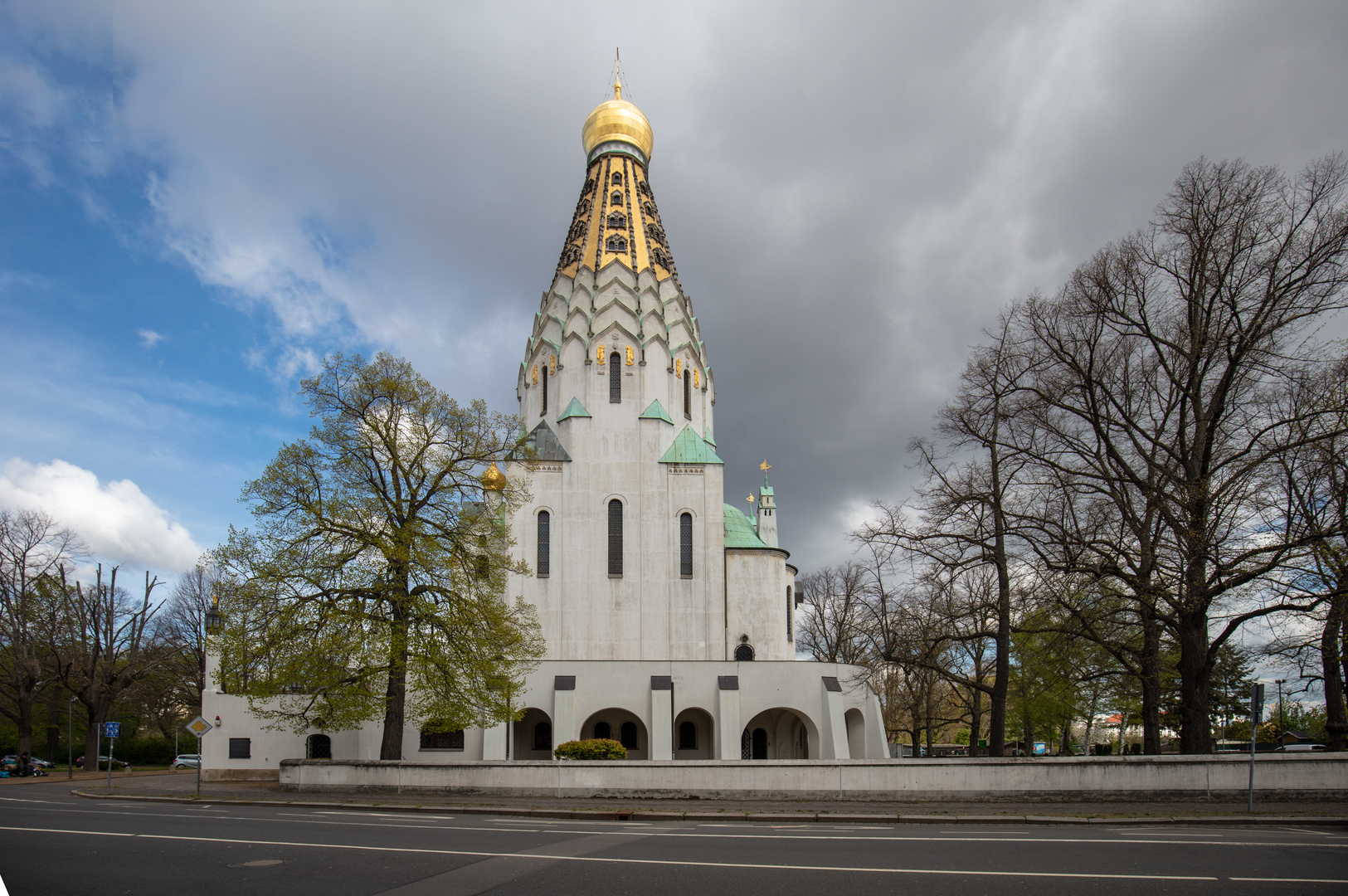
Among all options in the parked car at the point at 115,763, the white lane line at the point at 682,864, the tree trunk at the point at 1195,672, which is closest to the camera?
the white lane line at the point at 682,864

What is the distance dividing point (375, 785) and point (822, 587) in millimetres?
35754

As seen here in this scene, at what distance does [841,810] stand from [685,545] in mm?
19167

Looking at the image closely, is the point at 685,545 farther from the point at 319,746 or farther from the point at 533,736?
the point at 319,746

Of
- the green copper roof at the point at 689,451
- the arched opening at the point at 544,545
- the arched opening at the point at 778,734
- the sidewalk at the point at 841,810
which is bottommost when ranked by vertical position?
the arched opening at the point at 778,734

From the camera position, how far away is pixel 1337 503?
17.9 m

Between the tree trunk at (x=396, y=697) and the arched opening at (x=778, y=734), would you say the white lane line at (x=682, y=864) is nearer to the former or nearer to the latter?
the tree trunk at (x=396, y=697)

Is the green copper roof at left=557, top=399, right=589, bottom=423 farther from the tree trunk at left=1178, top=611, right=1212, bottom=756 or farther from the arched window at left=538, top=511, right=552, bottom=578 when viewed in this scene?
the tree trunk at left=1178, top=611, right=1212, bottom=756

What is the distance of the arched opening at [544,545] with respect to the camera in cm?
3328

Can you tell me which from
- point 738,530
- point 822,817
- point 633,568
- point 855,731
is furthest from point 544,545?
point 822,817

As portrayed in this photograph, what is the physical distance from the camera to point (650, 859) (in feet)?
29.7

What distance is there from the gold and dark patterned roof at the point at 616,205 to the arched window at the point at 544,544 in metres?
11.9

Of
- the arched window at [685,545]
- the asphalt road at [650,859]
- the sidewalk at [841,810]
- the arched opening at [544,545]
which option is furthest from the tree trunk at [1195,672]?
the arched opening at [544,545]

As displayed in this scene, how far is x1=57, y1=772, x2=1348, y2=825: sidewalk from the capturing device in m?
13.9

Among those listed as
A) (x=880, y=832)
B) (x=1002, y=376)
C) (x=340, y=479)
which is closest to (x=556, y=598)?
(x=340, y=479)
